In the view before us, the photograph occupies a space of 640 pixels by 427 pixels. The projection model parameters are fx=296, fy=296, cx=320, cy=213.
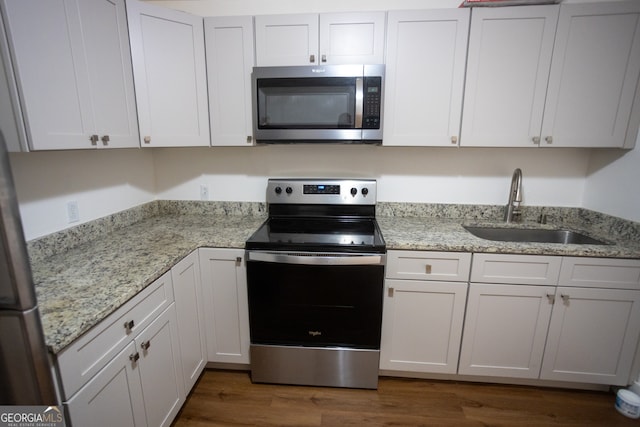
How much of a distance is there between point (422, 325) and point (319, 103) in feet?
4.75

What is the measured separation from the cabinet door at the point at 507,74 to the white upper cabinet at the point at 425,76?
6cm

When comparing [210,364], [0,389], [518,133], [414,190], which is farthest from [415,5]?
[210,364]

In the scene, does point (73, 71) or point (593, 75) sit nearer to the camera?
point (73, 71)

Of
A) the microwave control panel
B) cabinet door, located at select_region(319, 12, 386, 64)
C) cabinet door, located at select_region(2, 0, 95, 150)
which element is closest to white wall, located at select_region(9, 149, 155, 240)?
cabinet door, located at select_region(2, 0, 95, 150)

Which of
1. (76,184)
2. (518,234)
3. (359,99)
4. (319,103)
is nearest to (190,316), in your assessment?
(76,184)

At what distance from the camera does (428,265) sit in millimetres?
1679

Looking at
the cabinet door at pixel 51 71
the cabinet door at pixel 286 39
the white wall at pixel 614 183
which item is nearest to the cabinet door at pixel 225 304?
the cabinet door at pixel 51 71

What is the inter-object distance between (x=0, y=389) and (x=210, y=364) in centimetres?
132

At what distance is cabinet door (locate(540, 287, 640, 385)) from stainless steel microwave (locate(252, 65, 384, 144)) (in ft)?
4.72

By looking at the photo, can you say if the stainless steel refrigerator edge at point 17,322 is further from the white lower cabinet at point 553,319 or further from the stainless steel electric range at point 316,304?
the white lower cabinet at point 553,319

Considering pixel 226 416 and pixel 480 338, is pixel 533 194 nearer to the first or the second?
pixel 480 338

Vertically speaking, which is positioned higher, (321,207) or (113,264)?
(321,207)

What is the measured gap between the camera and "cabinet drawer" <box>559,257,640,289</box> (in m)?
1.56

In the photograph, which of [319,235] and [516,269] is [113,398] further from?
[516,269]
